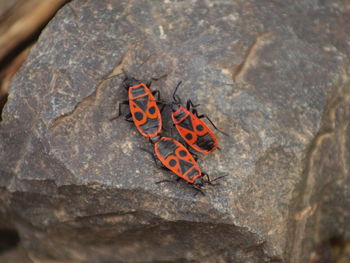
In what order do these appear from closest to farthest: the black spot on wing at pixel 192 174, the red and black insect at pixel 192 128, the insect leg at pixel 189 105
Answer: the black spot on wing at pixel 192 174
the red and black insect at pixel 192 128
the insect leg at pixel 189 105

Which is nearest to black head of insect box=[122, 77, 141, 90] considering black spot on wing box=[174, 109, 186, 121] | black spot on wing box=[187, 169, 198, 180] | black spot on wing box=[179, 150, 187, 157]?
black spot on wing box=[174, 109, 186, 121]

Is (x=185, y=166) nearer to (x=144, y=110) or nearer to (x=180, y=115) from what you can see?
(x=180, y=115)

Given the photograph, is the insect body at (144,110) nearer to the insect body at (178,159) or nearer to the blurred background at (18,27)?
the insect body at (178,159)

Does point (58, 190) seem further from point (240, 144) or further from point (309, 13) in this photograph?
point (309, 13)

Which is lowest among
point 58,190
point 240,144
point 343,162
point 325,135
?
point 343,162

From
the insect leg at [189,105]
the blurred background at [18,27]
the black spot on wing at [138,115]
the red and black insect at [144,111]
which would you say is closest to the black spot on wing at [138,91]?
the red and black insect at [144,111]

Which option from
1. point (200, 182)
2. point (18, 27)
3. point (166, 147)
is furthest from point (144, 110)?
point (18, 27)

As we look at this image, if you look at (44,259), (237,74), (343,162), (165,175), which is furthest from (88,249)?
(343,162)
